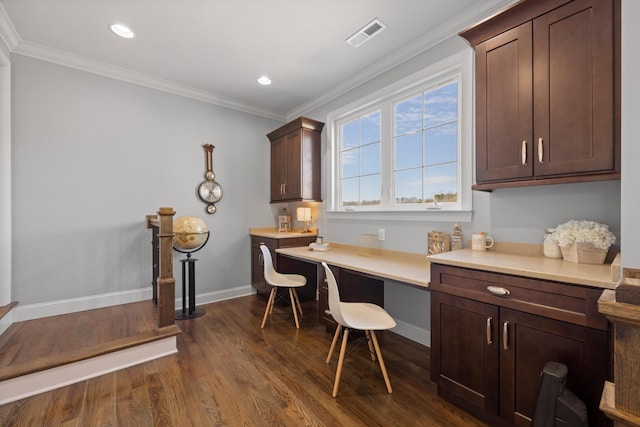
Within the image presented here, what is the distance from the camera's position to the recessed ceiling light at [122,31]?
2482 mm

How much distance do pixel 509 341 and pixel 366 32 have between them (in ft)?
8.69

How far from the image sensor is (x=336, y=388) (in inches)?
75.1

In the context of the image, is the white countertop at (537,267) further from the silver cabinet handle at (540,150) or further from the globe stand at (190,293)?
the globe stand at (190,293)

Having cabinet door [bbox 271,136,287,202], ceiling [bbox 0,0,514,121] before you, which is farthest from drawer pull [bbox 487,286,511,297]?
cabinet door [bbox 271,136,287,202]

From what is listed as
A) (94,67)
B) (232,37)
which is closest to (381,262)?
(232,37)

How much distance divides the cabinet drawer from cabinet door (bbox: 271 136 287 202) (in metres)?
2.78

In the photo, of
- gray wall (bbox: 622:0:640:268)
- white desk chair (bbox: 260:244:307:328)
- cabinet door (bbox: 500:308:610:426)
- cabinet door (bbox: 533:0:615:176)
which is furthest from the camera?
white desk chair (bbox: 260:244:307:328)

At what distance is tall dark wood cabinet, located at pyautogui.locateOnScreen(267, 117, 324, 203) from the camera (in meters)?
3.78

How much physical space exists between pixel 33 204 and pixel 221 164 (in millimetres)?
2021

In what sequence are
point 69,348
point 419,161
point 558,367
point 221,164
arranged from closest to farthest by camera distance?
point 558,367, point 69,348, point 419,161, point 221,164

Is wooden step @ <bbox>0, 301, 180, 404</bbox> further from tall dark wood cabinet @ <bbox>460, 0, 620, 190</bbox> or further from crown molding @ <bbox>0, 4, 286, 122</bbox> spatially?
tall dark wood cabinet @ <bbox>460, 0, 620, 190</bbox>

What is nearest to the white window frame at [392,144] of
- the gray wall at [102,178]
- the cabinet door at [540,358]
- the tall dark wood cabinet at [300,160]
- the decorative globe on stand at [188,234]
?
the tall dark wood cabinet at [300,160]

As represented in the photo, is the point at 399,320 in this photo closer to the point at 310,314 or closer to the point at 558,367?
the point at 310,314

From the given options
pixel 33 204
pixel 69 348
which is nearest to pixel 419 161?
pixel 69 348
